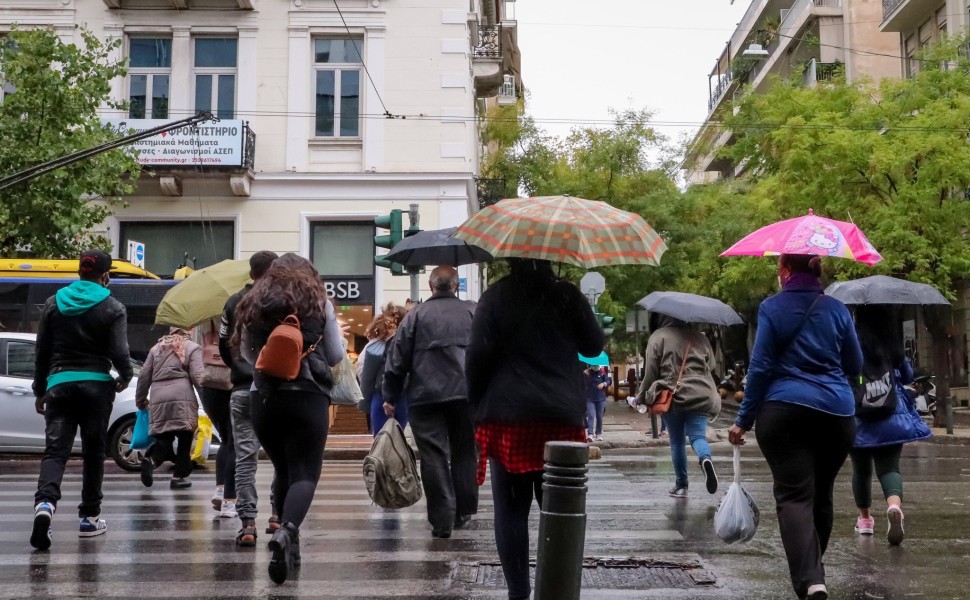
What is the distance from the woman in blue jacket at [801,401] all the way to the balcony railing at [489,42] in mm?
25327

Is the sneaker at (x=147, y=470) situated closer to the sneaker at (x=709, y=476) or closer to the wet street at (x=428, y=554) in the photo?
the wet street at (x=428, y=554)

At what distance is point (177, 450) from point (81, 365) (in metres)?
4.25

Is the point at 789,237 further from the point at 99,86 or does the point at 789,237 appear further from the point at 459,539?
the point at 99,86

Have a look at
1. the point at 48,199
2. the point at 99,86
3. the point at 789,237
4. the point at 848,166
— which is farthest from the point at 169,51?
the point at 789,237

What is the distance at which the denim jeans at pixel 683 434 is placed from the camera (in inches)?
417

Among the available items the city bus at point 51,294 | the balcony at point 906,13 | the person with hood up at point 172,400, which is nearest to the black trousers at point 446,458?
the person with hood up at point 172,400

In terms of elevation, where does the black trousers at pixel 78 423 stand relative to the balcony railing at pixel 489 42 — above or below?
below

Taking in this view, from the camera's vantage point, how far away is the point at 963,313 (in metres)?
33.4

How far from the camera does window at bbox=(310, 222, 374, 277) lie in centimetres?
2616

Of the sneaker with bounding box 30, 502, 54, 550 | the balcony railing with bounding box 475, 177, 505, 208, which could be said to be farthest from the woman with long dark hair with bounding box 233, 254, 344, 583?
the balcony railing with bounding box 475, 177, 505, 208

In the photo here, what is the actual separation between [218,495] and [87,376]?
184 cm

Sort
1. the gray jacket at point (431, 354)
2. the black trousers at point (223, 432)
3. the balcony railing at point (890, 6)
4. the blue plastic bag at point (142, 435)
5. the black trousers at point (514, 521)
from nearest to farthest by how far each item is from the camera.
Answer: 1. the black trousers at point (514, 521)
2. the gray jacket at point (431, 354)
3. the black trousers at point (223, 432)
4. the blue plastic bag at point (142, 435)
5. the balcony railing at point (890, 6)

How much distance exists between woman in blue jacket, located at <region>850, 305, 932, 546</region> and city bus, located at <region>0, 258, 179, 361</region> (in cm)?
1353

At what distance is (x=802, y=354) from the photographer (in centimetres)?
596
